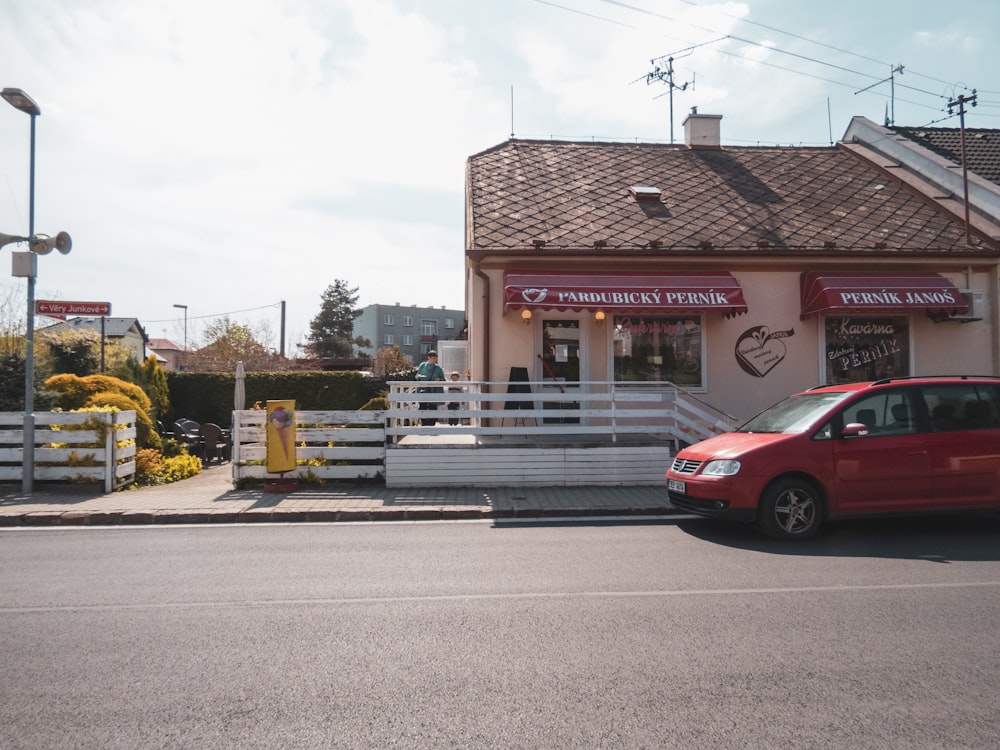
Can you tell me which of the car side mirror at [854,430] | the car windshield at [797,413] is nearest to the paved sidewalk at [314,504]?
the car windshield at [797,413]

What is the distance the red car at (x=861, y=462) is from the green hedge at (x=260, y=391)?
17.2 metres

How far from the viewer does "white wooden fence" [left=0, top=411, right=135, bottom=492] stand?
1088cm

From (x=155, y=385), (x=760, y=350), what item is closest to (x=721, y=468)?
(x=760, y=350)

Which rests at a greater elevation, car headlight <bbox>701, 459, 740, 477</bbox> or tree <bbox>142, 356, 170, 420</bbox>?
tree <bbox>142, 356, 170, 420</bbox>

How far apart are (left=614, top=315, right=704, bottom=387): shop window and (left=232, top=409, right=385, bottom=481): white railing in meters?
5.13

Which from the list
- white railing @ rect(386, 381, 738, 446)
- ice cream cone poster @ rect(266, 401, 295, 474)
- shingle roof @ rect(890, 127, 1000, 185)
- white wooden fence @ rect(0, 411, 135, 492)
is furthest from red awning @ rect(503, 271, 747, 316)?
shingle roof @ rect(890, 127, 1000, 185)

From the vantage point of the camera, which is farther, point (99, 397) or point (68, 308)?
point (68, 308)

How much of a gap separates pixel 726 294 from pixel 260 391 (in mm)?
15825

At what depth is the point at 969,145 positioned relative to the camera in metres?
17.7

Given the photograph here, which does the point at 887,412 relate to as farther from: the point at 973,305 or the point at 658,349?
the point at 973,305

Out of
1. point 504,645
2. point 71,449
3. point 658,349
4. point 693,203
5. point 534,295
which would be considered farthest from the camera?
point 693,203

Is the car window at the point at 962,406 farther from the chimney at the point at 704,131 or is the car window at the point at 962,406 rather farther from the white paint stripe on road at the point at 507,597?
the chimney at the point at 704,131

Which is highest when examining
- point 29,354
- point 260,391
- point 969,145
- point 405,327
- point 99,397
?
point 405,327

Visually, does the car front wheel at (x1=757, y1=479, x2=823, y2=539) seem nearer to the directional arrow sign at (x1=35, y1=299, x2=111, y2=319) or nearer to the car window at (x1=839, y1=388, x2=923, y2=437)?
the car window at (x1=839, y1=388, x2=923, y2=437)
